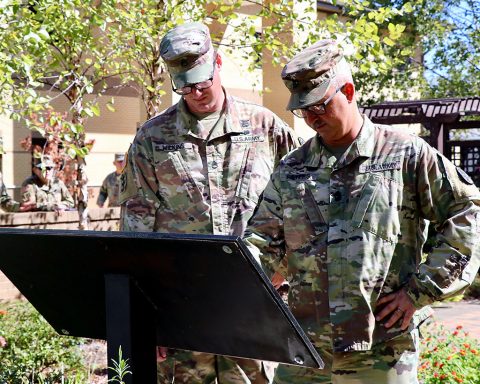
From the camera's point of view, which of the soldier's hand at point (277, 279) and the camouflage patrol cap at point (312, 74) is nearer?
the camouflage patrol cap at point (312, 74)

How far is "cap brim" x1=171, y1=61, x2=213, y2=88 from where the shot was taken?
12.4 feet

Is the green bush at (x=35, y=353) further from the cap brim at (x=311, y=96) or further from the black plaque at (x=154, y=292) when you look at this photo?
the cap brim at (x=311, y=96)

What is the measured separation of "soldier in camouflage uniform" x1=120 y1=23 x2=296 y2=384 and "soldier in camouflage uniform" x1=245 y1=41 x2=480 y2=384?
831 mm

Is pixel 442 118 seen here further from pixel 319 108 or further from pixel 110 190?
pixel 319 108

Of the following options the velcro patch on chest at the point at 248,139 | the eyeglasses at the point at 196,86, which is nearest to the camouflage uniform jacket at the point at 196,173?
the velcro patch on chest at the point at 248,139

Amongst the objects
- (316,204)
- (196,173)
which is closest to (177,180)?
(196,173)

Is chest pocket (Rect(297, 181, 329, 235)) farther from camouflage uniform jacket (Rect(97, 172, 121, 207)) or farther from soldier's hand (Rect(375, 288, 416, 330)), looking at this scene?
camouflage uniform jacket (Rect(97, 172, 121, 207))

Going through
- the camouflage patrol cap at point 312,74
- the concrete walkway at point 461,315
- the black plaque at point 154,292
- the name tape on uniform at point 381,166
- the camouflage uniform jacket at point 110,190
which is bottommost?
the concrete walkway at point 461,315

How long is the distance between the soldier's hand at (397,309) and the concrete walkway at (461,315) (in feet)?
19.2

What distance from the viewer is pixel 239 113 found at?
4.12 meters

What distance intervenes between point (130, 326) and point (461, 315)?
25.4 ft

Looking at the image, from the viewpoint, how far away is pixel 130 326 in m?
2.59

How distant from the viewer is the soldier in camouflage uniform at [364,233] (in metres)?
2.98

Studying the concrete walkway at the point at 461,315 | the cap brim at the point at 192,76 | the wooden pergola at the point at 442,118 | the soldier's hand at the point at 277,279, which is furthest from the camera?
the wooden pergola at the point at 442,118
